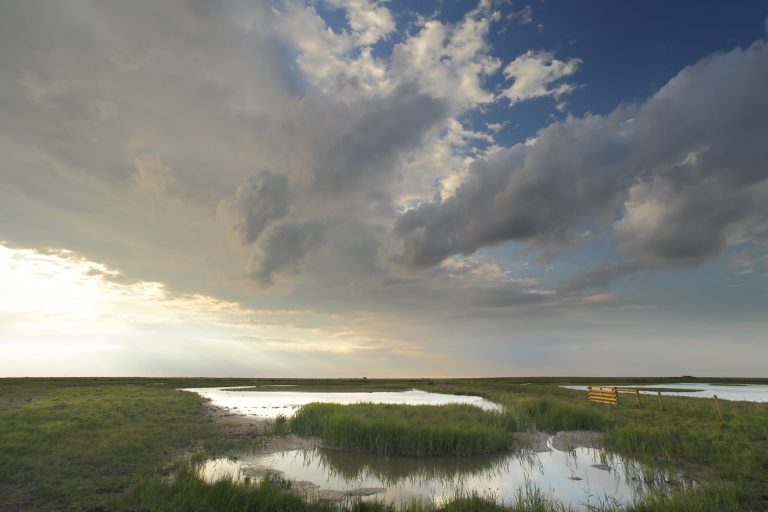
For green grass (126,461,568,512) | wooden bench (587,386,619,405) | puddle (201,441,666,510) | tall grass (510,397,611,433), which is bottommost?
puddle (201,441,666,510)

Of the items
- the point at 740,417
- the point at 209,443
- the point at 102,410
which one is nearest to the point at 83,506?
the point at 209,443

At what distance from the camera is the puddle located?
13.2 metres

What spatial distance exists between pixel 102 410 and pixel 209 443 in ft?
42.7

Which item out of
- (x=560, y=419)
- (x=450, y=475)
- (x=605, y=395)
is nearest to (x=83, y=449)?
(x=450, y=475)

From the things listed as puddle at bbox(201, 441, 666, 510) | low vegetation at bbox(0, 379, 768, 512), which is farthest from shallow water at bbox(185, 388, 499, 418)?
puddle at bbox(201, 441, 666, 510)

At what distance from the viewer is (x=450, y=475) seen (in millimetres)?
15914

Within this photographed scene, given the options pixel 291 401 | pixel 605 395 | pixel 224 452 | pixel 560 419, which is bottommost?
pixel 224 452

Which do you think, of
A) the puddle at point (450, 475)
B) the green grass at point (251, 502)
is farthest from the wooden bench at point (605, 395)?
the green grass at point (251, 502)

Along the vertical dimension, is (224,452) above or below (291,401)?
below

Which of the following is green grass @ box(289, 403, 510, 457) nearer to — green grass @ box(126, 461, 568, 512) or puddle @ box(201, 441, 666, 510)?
puddle @ box(201, 441, 666, 510)

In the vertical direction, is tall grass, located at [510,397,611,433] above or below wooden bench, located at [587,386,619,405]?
below

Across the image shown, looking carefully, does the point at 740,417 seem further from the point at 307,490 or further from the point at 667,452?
the point at 307,490

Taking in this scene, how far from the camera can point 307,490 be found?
1316 cm

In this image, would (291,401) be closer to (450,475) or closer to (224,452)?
(224,452)
